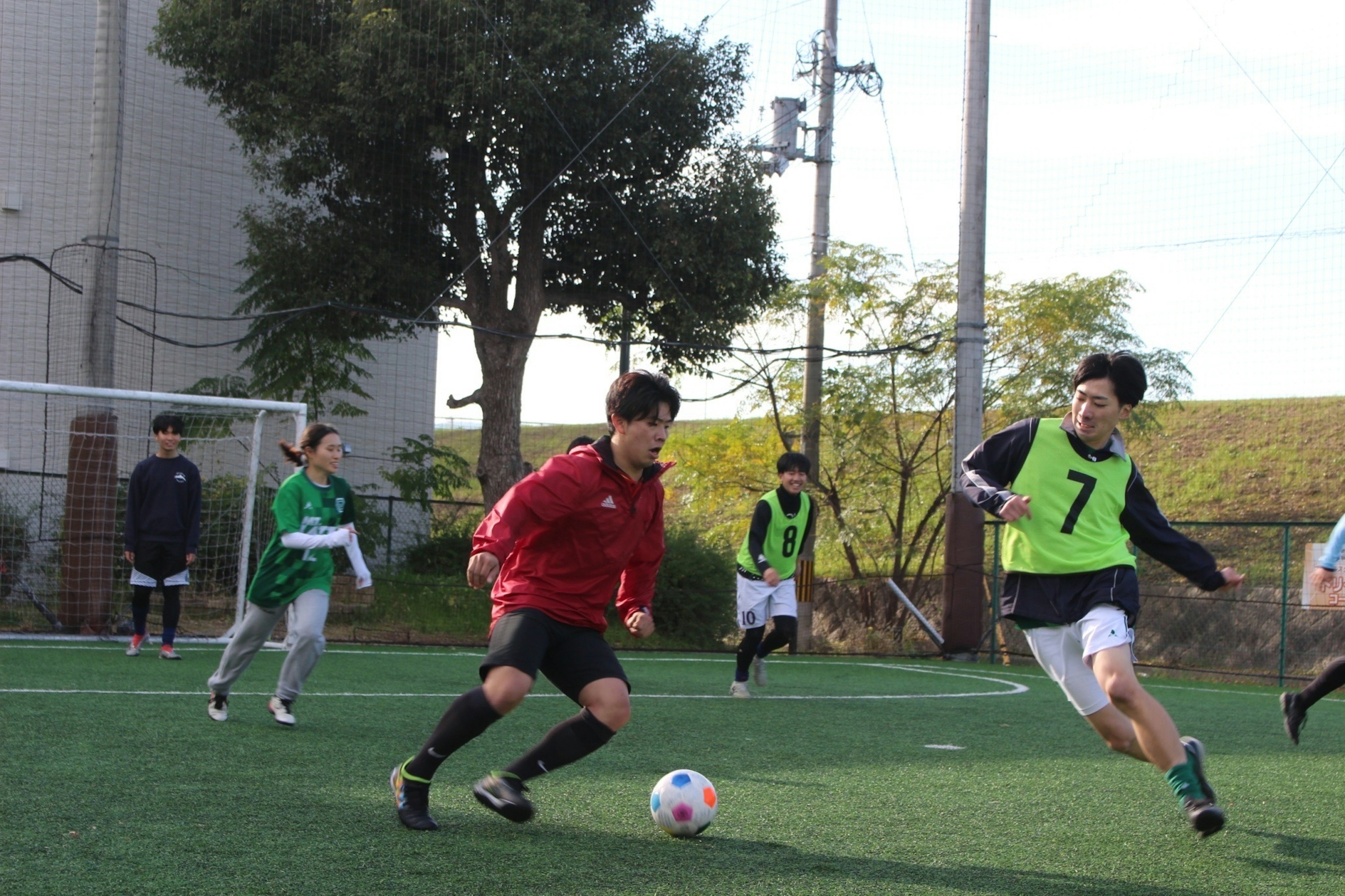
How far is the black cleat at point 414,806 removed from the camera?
159 inches

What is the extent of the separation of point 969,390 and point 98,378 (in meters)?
9.77

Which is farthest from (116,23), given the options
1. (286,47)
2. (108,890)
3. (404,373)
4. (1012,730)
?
(108,890)

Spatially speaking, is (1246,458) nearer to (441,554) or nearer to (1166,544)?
(441,554)

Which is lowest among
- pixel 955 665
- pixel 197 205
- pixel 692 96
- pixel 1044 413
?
pixel 955 665

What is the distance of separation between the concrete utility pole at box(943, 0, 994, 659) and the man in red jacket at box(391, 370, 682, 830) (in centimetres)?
1169

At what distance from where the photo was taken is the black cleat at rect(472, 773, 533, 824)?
4012 millimetres

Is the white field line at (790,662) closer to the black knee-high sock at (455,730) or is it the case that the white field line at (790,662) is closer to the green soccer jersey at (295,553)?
the green soccer jersey at (295,553)

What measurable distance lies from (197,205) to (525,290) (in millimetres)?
5025

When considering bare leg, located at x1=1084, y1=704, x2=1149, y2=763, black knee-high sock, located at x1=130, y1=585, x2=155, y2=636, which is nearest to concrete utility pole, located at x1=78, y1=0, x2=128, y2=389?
black knee-high sock, located at x1=130, y1=585, x2=155, y2=636

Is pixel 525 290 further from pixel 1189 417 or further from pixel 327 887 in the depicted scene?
pixel 1189 417

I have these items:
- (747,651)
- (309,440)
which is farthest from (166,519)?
(747,651)

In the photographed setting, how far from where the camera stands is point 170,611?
1017 cm

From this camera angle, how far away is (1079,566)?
451 cm

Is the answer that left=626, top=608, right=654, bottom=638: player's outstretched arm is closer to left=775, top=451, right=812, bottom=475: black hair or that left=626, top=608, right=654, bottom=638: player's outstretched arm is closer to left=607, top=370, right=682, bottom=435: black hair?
left=607, top=370, right=682, bottom=435: black hair
